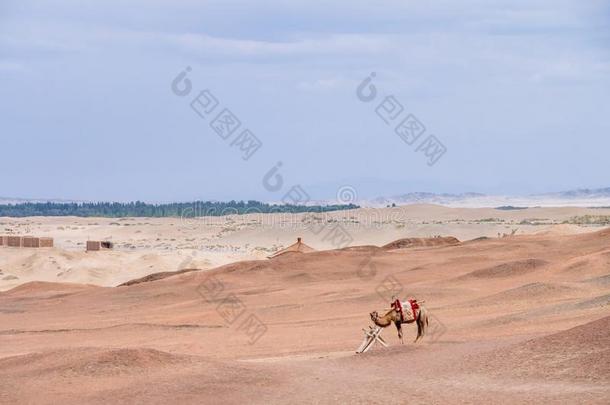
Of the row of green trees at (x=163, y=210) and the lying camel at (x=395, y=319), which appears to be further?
the row of green trees at (x=163, y=210)

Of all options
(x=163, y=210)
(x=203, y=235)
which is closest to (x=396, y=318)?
(x=203, y=235)

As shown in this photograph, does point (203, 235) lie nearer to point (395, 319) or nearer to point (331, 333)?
point (331, 333)

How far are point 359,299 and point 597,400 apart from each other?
59.5 feet


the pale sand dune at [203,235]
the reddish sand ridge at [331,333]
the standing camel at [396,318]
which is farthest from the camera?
the pale sand dune at [203,235]

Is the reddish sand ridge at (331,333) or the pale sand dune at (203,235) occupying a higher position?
the pale sand dune at (203,235)

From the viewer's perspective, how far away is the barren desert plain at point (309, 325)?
1586 centimetres

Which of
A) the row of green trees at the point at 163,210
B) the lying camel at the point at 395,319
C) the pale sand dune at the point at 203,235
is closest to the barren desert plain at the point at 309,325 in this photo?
the pale sand dune at the point at 203,235

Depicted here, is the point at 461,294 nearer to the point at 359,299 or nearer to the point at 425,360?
the point at 359,299

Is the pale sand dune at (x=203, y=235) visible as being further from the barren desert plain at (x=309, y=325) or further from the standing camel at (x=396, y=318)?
the standing camel at (x=396, y=318)

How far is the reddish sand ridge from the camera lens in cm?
1578

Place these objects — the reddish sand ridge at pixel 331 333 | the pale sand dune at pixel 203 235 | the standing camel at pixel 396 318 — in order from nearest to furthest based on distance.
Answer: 1. the reddish sand ridge at pixel 331 333
2. the standing camel at pixel 396 318
3. the pale sand dune at pixel 203 235

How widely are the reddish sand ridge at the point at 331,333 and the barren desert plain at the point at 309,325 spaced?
0.05 m

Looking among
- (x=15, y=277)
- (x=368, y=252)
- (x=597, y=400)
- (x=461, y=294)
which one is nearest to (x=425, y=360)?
(x=597, y=400)

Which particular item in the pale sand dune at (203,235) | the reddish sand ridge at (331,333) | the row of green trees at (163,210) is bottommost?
the reddish sand ridge at (331,333)
